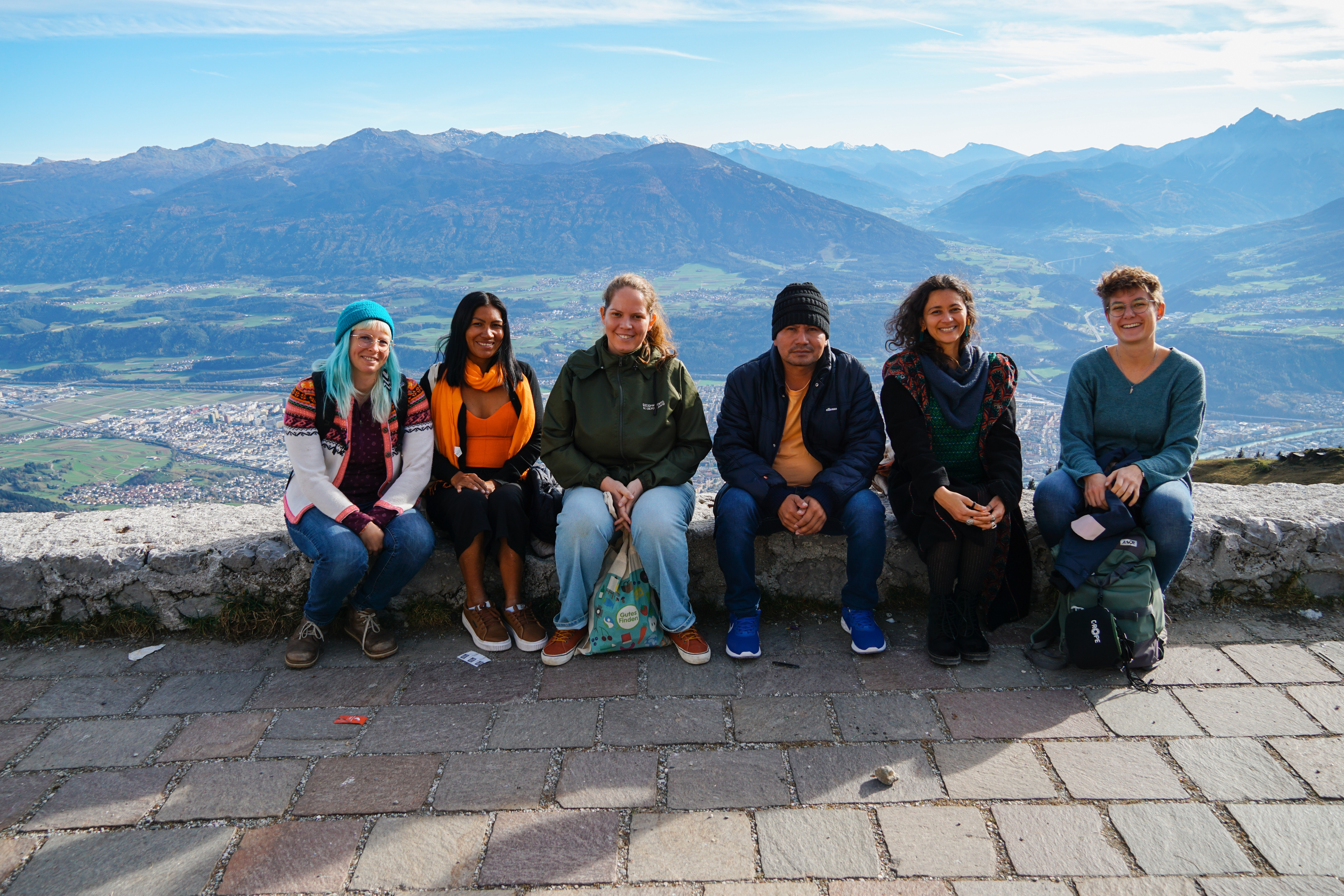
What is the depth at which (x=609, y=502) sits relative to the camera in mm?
3604

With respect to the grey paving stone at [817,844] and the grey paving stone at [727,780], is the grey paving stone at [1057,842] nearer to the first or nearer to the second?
the grey paving stone at [817,844]

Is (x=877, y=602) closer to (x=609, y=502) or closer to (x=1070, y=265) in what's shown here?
(x=609, y=502)

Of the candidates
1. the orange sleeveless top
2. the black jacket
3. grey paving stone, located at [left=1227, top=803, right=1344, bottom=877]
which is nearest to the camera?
grey paving stone, located at [left=1227, top=803, right=1344, bottom=877]

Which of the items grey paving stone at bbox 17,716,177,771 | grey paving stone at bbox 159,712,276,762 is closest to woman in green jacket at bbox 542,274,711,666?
grey paving stone at bbox 159,712,276,762

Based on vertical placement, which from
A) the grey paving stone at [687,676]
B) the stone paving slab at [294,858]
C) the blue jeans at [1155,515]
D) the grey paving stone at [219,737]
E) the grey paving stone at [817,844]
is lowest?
the grey paving stone at [219,737]

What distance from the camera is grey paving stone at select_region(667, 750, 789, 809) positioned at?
8.17 feet

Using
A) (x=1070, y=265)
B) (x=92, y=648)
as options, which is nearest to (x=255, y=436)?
(x=92, y=648)

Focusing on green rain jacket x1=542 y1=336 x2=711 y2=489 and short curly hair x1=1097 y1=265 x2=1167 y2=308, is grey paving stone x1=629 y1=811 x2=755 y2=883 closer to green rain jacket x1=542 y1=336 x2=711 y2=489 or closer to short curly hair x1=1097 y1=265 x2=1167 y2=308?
green rain jacket x1=542 y1=336 x2=711 y2=489

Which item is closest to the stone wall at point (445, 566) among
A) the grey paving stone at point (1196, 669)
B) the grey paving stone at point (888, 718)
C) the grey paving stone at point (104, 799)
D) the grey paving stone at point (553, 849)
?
the grey paving stone at point (1196, 669)

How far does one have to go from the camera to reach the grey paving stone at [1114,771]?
246cm

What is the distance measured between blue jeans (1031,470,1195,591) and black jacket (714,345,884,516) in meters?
0.86

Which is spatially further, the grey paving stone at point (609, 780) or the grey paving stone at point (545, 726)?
the grey paving stone at point (545, 726)

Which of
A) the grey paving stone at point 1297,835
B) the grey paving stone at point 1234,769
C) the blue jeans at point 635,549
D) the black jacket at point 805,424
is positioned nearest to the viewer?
the grey paving stone at point 1297,835

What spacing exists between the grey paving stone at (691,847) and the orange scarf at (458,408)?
2126 mm
